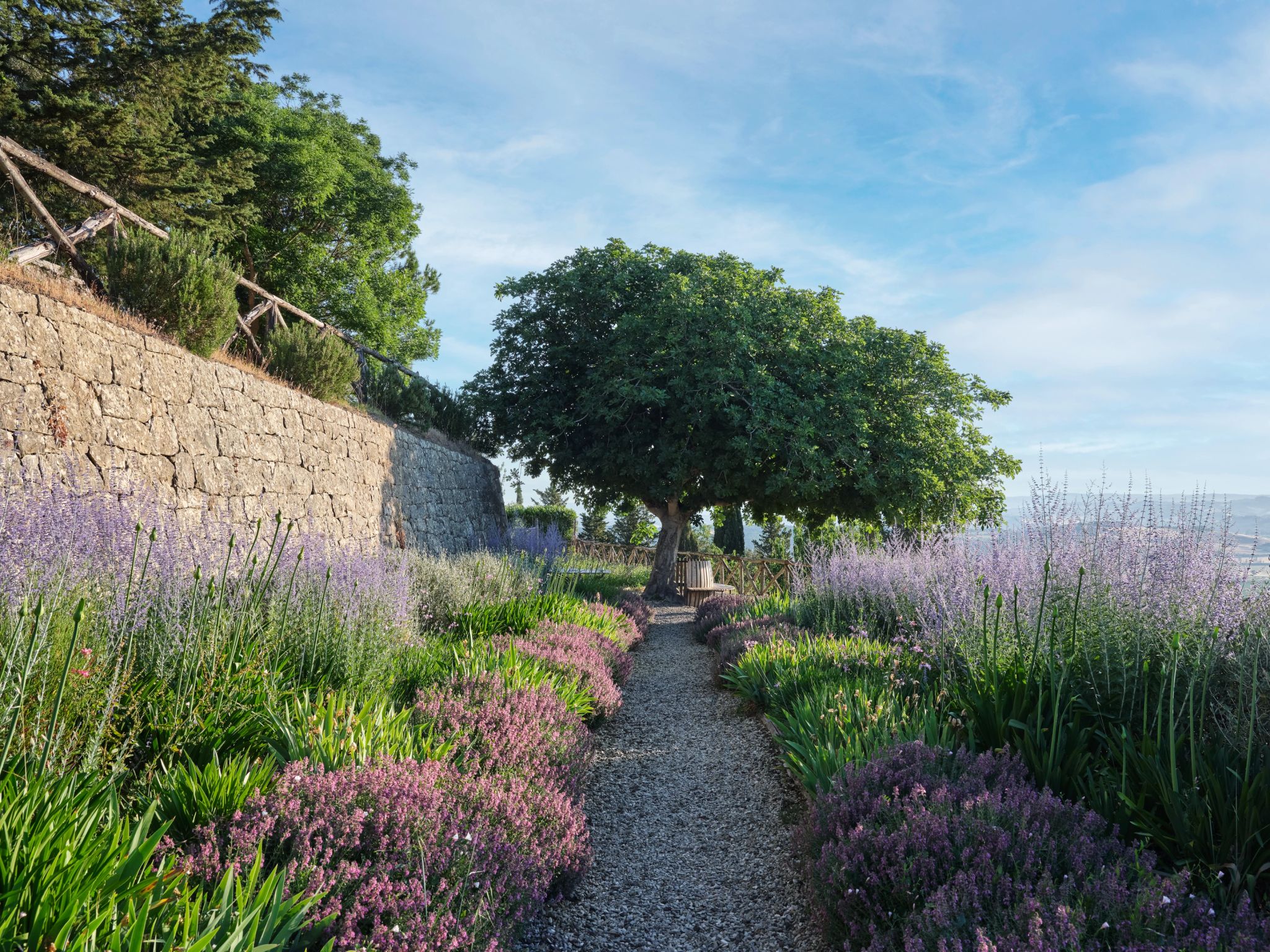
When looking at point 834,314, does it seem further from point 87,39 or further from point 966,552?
point 87,39

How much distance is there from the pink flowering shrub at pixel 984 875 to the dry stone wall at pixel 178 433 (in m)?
5.74

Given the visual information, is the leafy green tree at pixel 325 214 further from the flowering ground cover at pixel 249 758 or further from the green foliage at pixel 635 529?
the flowering ground cover at pixel 249 758

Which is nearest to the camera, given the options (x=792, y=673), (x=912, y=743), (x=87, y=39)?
(x=912, y=743)

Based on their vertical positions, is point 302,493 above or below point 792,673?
above

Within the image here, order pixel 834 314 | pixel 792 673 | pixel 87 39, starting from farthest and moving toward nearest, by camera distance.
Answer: pixel 834 314, pixel 87 39, pixel 792 673

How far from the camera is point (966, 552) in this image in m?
6.41

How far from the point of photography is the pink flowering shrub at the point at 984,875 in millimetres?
2195

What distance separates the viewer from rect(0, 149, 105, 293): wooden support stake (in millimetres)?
7465

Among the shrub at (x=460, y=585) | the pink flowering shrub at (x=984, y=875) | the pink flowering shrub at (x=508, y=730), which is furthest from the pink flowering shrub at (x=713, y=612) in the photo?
the pink flowering shrub at (x=984, y=875)

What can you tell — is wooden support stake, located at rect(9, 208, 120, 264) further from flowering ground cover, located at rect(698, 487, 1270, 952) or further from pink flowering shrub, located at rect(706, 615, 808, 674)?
A: flowering ground cover, located at rect(698, 487, 1270, 952)

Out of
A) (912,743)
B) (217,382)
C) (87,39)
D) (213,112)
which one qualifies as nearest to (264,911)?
(912,743)

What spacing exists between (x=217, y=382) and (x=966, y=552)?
8.05 meters

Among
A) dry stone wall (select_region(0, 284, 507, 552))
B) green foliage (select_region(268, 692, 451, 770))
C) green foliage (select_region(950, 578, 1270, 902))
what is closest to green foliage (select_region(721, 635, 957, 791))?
green foliage (select_region(950, 578, 1270, 902))

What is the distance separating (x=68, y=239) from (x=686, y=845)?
8904 mm
